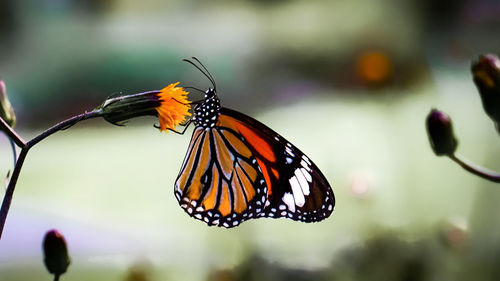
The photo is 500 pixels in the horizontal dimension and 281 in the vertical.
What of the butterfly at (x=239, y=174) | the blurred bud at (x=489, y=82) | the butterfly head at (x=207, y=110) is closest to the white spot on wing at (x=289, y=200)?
the butterfly at (x=239, y=174)

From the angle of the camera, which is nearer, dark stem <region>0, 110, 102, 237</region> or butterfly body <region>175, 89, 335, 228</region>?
dark stem <region>0, 110, 102, 237</region>

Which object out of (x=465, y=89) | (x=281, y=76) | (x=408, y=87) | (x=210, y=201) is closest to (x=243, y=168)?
(x=210, y=201)

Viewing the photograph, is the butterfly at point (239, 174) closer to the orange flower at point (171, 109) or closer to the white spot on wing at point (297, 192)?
the white spot on wing at point (297, 192)

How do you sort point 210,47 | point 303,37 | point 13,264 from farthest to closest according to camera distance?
point 303,37 < point 210,47 < point 13,264

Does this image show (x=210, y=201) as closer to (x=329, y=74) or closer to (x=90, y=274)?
(x=90, y=274)

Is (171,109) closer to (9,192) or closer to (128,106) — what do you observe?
(128,106)

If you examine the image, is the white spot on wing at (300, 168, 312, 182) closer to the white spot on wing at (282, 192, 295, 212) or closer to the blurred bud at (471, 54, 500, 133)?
the white spot on wing at (282, 192, 295, 212)

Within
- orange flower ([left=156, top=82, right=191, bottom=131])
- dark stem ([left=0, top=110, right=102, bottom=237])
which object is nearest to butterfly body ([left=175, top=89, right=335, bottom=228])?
orange flower ([left=156, top=82, right=191, bottom=131])
